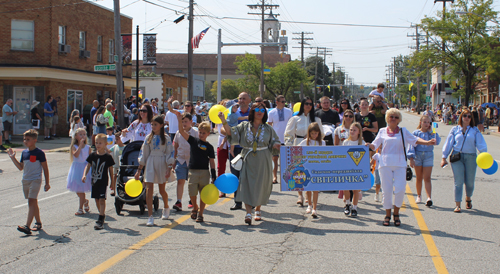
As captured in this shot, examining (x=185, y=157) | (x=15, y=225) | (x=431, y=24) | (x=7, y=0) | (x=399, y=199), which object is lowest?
(x=15, y=225)

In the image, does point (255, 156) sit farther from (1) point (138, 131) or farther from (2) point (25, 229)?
(2) point (25, 229)

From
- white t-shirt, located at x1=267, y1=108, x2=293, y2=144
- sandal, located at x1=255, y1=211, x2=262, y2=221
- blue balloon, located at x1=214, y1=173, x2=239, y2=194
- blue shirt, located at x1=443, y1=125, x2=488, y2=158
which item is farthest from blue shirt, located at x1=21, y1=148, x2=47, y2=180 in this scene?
blue shirt, located at x1=443, y1=125, x2=488, y2=158

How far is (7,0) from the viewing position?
23969 millimetres

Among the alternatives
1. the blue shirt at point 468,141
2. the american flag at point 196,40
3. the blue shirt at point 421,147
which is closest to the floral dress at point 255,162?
the blue shirt at point 421,147

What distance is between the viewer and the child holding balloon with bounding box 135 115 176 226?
7321 mm

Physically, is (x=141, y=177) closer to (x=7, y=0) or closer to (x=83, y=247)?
(x=83, y=247)

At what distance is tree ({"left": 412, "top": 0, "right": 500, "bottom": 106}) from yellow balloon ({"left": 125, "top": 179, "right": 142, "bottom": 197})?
47.8 meters

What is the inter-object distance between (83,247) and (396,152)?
4533mm

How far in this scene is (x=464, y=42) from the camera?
4972cm

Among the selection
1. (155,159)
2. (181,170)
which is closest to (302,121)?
(181,170)

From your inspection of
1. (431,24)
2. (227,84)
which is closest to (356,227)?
(431,24)

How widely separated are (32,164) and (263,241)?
349cm

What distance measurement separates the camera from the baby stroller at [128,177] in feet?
25.9

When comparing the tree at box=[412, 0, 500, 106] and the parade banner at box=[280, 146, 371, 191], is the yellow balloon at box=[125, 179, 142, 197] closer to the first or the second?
the parade banner at box=[280, 146, 371, 191]
